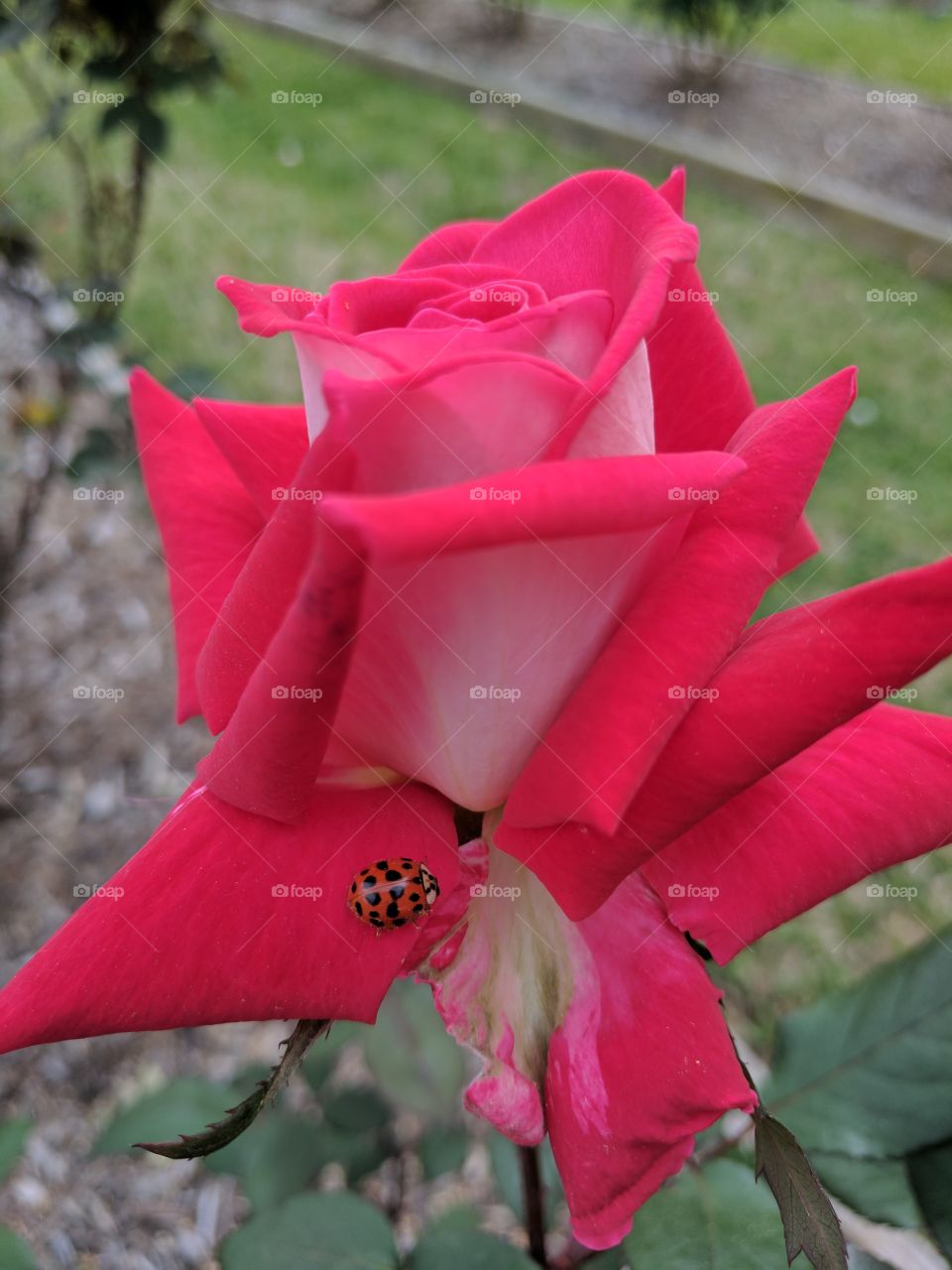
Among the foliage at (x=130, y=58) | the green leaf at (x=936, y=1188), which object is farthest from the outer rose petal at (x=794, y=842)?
the foliage at (x=130, y=58)

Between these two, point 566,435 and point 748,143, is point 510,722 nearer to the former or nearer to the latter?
point 566,435

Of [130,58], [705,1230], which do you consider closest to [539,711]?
[705,1230]

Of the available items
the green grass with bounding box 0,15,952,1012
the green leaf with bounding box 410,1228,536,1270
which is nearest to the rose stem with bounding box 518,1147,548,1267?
the green leaf with bounding box 410,1228,536,1270

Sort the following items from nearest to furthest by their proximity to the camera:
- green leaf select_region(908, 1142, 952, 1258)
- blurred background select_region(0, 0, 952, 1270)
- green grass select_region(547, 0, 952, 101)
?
green leaf select_region(908, 1142, 952, 1258) → blurred background select_region(0, 0, 952, 1270) → green grass select_region(547, 0, 952, 101)

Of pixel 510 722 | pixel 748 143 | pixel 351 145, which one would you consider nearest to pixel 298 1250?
pixel 510 722

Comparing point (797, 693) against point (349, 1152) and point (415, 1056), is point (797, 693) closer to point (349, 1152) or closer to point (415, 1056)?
point (415, 1056)

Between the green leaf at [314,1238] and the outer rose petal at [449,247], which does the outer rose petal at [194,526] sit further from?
the green leaf at [314,1238]

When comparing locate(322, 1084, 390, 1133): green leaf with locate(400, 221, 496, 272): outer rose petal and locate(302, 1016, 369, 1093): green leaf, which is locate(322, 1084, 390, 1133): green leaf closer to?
locate(302, 1016, 369, 1093): green leaf
